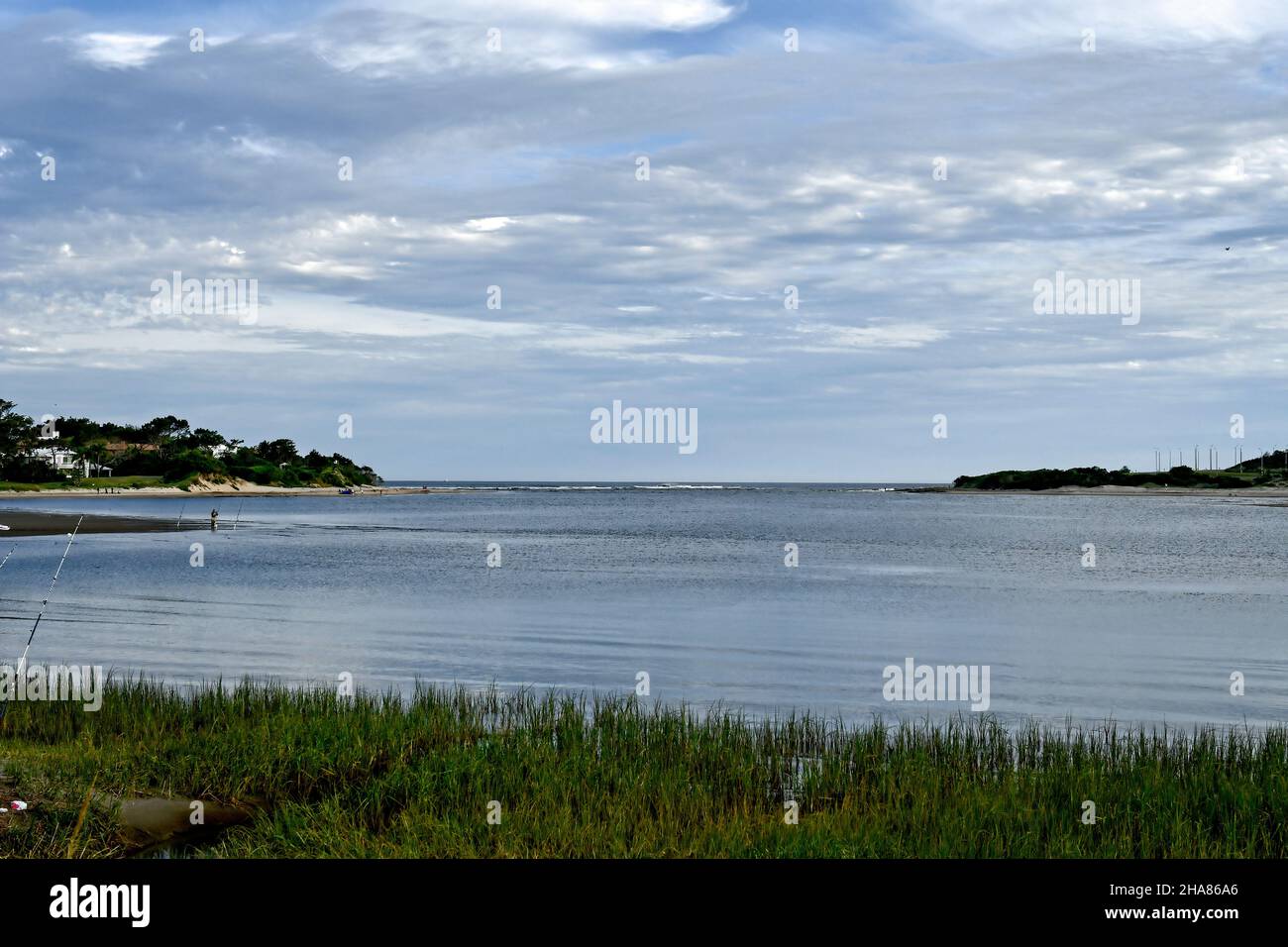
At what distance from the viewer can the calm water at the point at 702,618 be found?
26734 mm

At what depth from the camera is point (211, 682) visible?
23.9 metres

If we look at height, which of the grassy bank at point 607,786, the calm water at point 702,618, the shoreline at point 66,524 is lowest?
the calm water at point 702,618

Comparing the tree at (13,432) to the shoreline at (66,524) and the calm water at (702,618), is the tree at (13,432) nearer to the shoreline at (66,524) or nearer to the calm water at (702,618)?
the shoreline at (66,524)

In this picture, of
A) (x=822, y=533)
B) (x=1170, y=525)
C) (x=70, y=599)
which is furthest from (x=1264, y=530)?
(x=70, y=599)

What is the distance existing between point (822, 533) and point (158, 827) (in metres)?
95.5

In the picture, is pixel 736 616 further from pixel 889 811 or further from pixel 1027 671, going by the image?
pixel 889 811

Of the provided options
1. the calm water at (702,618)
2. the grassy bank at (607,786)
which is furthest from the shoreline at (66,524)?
the grassy bank at (607,786)

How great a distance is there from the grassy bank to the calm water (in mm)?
7432

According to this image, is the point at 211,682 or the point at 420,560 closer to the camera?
the point at 211,682

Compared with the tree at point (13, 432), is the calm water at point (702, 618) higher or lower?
lower

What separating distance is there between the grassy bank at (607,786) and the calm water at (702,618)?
24.4ft

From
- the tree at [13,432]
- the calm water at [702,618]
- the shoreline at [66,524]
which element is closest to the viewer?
the calm water at [702,618]

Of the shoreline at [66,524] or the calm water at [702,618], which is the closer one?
the calm water at [702,618]
